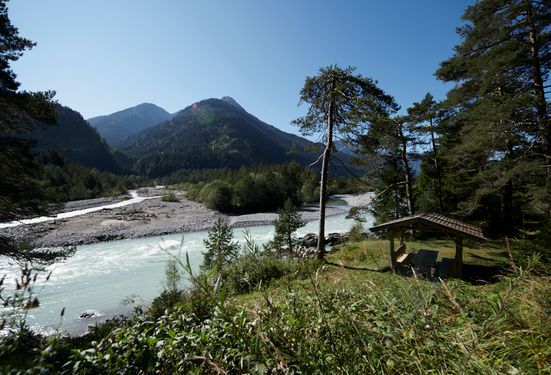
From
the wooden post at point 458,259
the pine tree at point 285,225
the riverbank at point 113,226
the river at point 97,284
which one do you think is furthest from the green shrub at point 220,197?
the wooden post at point 458,259

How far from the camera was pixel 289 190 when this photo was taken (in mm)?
65125

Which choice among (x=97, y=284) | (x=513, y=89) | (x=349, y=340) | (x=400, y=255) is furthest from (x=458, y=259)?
(x=97, y=284)

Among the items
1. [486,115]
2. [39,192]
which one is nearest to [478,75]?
[486,115]

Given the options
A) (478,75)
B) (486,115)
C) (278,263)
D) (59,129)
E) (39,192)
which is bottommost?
(278,263)

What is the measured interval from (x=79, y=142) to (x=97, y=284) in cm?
17742

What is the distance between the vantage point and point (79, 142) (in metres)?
158

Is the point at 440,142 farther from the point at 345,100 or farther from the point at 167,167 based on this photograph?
the point at 167,167

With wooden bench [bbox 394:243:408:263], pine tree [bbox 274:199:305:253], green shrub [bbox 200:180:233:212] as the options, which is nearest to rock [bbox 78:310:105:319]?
pine tree [bbox 274:199:305:253]

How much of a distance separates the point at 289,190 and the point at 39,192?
186 feet

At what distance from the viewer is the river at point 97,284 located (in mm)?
13672

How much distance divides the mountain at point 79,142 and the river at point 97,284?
150 m

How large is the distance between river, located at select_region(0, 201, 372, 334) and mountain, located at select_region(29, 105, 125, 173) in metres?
150

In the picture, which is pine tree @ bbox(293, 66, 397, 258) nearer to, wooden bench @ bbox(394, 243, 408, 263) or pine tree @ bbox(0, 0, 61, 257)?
wooden bench @ bbox(394, 243, 408, 263)

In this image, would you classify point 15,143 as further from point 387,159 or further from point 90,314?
point 387,159
